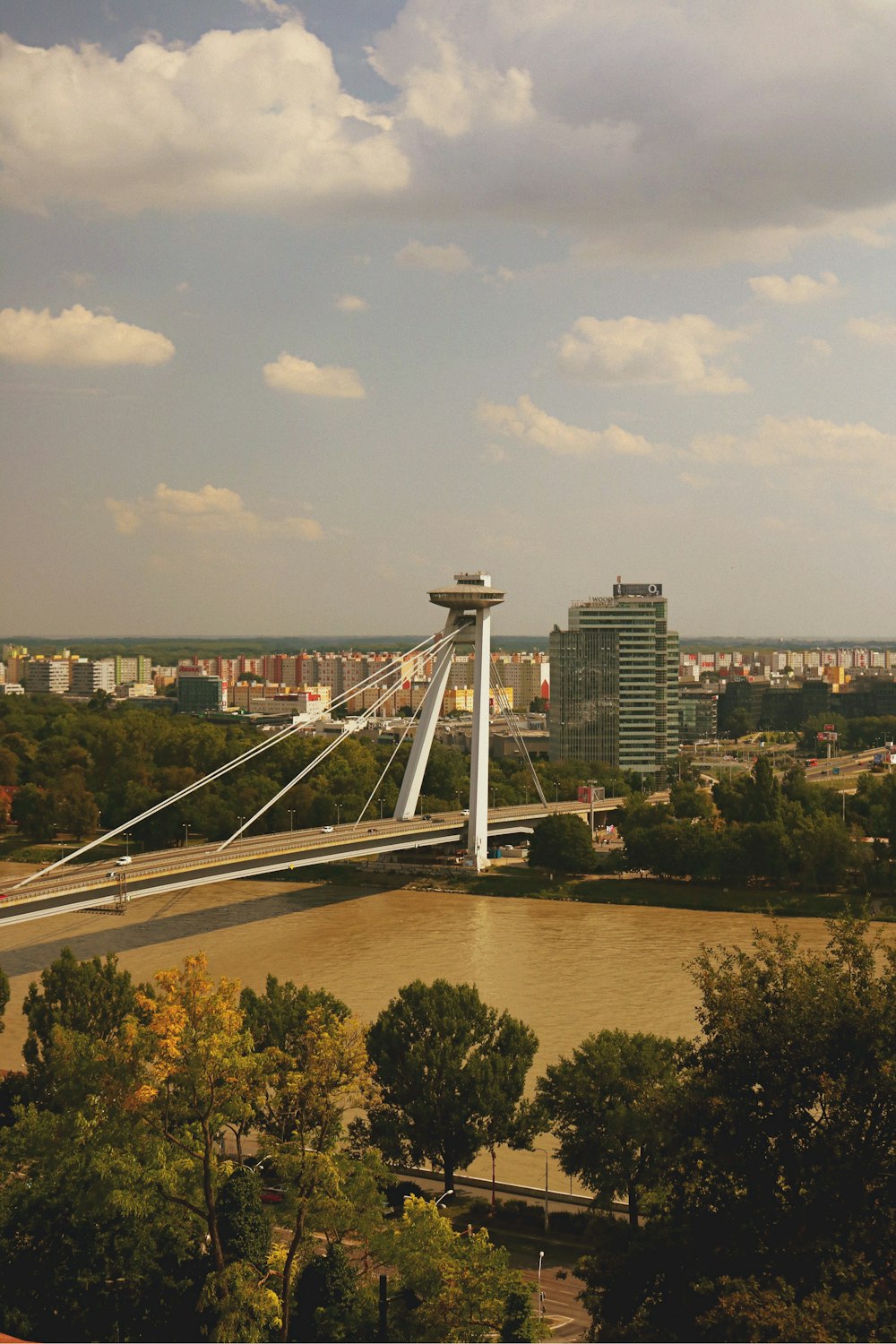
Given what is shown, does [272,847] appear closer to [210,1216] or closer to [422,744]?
[422,744]

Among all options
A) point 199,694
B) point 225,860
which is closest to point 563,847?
point 225,860

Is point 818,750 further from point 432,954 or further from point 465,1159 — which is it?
point 465,1159

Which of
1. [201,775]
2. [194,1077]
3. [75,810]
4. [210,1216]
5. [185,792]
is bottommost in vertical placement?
[75,810]

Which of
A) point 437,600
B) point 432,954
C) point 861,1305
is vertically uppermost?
point 437,600

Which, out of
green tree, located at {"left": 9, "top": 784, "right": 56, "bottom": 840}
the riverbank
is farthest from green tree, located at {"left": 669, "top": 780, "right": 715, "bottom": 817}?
green tree, located at {"left": 9, "top": 784, "right": 56, "bottom": 840}

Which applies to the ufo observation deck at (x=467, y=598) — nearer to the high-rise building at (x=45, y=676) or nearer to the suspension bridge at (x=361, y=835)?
the suspension bridge at (x=361, y=835)

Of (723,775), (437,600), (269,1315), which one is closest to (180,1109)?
(269,1315)
